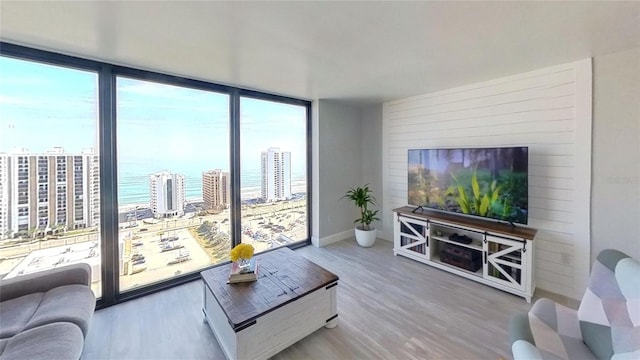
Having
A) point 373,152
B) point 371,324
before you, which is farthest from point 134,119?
point 373,152

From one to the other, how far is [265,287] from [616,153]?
340cm

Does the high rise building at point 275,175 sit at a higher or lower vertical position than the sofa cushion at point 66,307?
higher

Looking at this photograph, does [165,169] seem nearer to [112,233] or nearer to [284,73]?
[112,233]

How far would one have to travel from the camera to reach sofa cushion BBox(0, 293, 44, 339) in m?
1.45

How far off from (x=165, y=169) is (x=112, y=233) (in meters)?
0.81

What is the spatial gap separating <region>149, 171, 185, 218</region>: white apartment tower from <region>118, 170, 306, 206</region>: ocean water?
0.18 feet

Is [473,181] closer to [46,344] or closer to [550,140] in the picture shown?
[550,140]

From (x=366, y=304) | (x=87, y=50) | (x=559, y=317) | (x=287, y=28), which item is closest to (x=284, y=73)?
(x=287, y=28)

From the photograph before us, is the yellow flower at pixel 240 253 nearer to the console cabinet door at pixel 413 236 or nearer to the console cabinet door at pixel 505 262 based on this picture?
the console cabinet door at pixel 413 236

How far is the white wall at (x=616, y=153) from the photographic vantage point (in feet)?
7.05

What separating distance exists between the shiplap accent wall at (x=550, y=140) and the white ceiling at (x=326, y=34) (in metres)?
0.24

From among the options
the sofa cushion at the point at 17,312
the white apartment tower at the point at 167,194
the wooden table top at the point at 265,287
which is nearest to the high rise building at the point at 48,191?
the white apartment tower at the point at 167,194

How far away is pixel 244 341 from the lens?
5.29ft

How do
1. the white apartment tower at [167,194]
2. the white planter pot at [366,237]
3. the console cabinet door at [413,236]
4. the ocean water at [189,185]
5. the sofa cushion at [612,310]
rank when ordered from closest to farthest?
the sofa cushion at [612,310]
the ocean water at [189,185]
the white apartment tower at [167,194]
the console cabinet door at [413,236]
the white planter pot at [366,237]
